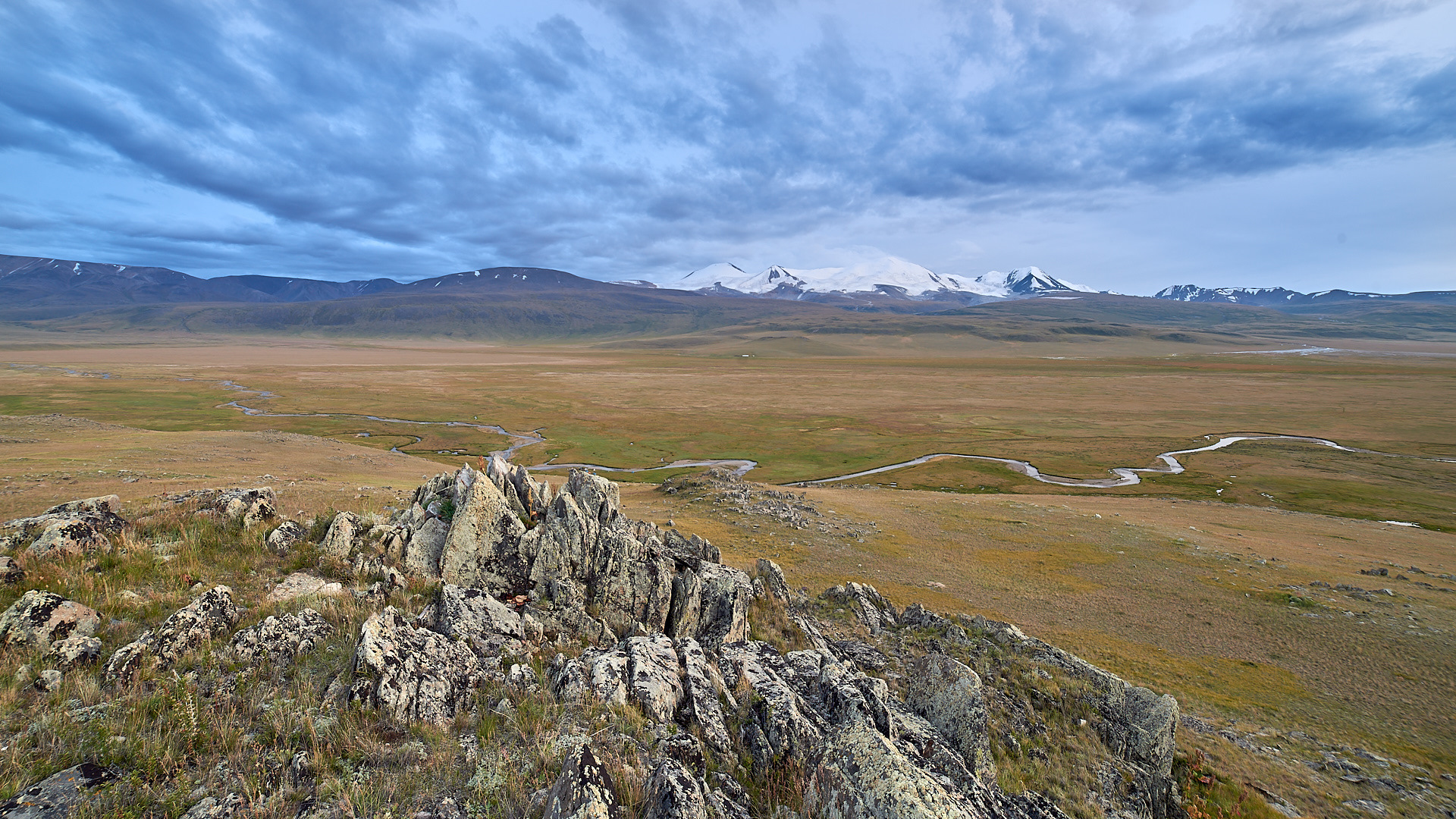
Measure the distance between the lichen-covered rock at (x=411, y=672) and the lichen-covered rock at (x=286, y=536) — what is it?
576cm

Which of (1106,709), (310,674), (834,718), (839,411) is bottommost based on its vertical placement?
(839,411)

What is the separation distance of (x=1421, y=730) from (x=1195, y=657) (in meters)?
5.93

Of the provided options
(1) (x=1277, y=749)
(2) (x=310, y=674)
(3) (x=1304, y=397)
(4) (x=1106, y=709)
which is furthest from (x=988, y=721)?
(3) (x=1304, y=397)

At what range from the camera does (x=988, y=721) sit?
12.8 metres

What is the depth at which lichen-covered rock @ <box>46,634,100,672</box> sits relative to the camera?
802cm

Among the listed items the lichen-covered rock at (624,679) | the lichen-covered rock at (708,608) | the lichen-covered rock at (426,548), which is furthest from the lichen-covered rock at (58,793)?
the lichen-covered rock at (708,608)

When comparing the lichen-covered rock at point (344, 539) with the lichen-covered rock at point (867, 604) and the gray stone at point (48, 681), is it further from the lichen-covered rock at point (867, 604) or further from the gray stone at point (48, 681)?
the lichen-covered rock at point (867, 604)

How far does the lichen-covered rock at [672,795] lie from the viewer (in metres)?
6.65

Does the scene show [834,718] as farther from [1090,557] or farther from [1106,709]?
[1090,557]

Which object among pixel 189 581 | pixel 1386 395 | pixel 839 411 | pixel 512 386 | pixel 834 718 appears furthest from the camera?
pixel 512 386

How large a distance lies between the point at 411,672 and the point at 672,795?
4.72 m

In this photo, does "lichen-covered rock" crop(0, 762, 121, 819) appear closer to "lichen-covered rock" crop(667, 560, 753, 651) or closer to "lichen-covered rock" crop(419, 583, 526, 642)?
"lichen-covered rock" crop(419, 583, 526, 642)

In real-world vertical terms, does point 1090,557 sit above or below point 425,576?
below

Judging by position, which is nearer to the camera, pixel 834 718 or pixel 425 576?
pixel 834 718
